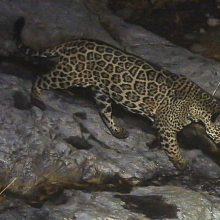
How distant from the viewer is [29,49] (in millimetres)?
8344

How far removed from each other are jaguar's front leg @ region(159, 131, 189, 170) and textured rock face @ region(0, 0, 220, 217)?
0.29ft

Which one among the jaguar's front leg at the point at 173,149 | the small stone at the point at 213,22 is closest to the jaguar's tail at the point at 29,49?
the jaguar's front leg at the point at 173,149

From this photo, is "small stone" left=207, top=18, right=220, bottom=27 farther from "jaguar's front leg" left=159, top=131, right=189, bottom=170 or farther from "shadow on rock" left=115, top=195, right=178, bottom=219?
"shadow on rock" left=115, top=195, right=178, bottom=219

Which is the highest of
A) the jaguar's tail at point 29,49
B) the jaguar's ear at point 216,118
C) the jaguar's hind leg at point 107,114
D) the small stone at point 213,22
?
the small stone at point 213,22

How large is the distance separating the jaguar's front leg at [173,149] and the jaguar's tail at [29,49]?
163 centimetres

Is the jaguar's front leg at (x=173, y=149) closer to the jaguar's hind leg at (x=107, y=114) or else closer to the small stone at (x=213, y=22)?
the jaguar's hind leg at (x=107, y=114)

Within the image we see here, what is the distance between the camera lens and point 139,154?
8047mm

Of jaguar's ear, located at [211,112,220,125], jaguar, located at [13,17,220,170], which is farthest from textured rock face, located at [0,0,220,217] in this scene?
jaguar's ear, located at [211,112,220,125]

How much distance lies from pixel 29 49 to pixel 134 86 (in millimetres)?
Answer: 1394

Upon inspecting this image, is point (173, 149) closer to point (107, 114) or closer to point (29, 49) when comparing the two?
point (107, 114)

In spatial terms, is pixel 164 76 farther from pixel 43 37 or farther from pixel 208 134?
pixel 43 37

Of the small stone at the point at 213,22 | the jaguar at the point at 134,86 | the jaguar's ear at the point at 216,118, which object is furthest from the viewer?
the small stone at the point at 213,22

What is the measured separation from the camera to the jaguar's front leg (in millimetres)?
8070

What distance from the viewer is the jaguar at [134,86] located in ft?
26.5
